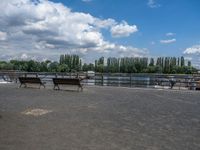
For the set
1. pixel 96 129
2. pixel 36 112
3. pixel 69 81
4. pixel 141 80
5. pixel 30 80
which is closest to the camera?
pixel 96 129

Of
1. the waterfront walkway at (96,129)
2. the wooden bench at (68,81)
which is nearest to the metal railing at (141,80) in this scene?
the wooden bench at (68,81)

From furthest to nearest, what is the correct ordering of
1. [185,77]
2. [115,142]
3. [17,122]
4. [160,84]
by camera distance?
[160,84] < [185,77] < [17,122] < [115,142]

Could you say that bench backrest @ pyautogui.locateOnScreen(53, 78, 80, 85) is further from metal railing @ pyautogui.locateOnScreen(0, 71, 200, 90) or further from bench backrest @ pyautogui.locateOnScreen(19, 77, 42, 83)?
metal railing @ pyautogui.locateOnScreen(0, 71, 200, 90)

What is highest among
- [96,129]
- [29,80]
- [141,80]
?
[29,80]

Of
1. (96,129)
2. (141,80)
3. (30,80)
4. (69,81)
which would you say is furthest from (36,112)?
(141,80)

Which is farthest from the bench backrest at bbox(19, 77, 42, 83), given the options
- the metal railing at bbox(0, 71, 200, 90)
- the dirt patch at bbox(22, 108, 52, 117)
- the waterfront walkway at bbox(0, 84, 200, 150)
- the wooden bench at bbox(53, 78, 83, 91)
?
the dirt patch at bbox(22, 108, 52, 117)

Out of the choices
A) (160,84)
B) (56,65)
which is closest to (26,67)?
(56,65)

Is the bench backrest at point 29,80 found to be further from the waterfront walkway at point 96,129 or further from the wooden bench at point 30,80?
the waterfront walkway at point 96,129

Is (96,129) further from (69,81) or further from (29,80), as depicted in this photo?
(29,80)

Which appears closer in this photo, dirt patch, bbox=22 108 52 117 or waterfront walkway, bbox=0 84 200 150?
waterfront walkway, bbox=0 84 200 150

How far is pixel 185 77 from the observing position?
2592 cm

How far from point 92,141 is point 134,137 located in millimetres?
1022

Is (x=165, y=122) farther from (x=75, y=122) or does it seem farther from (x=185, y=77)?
(x=185, y=77)

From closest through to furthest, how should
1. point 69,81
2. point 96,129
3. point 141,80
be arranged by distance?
point 96,129 → point 69,81 → point 141,80
